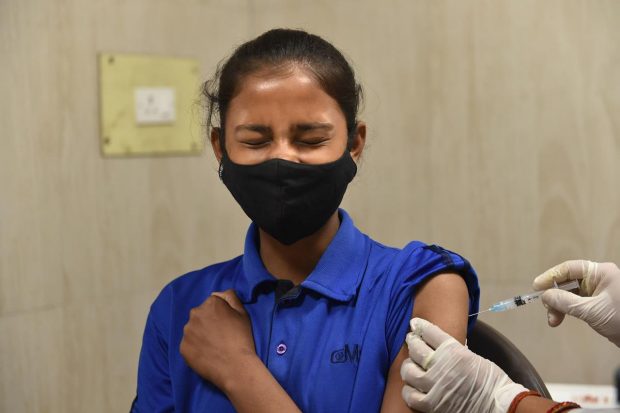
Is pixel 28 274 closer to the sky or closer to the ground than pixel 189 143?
closer to the ground

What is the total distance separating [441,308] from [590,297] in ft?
0.92

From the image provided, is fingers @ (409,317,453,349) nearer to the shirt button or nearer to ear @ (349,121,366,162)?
the shirt button

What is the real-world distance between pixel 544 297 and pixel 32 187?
61.2 inches

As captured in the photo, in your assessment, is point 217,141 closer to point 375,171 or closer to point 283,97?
point 283,97

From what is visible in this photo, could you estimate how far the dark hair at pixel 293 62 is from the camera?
4.62ft

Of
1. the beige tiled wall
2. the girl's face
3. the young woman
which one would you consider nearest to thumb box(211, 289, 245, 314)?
the young woman

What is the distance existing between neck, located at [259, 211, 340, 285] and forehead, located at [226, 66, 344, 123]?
0.23 m

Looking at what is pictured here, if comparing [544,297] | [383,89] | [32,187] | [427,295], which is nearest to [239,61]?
[427,295]

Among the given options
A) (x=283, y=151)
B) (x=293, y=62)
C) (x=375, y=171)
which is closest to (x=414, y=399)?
(x=283, y=151)

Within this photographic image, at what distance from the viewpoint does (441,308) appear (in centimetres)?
131

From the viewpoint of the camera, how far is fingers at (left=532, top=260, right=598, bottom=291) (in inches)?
55.1

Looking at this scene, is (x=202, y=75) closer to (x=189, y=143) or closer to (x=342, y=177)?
(x=189, y=143)

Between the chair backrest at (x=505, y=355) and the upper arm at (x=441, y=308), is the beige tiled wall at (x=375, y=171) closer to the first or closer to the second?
the chair backrest at (x=505, y=355)

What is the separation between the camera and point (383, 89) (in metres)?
2.63
